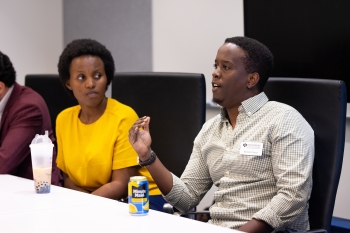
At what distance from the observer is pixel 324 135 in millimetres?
1981

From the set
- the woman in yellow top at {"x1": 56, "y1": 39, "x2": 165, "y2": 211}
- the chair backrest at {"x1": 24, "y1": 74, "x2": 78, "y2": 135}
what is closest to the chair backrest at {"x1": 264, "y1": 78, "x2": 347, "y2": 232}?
the woman in yellow top at {"x1": 56, "y1": 39, "x2": 165, "y2": 211}

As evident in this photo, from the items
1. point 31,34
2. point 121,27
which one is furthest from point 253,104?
point 31,34

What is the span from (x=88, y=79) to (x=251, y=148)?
980 mm

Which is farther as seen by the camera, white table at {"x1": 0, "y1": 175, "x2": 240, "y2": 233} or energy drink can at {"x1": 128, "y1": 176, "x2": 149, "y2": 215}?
energy drink can at {"x1": 128, "y1": 176, "x2": 149, "y2": 215}

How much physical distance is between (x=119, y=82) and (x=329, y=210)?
4.07 feet

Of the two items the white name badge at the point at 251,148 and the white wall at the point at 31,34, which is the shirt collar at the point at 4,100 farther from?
the white wall at the point at 31,34

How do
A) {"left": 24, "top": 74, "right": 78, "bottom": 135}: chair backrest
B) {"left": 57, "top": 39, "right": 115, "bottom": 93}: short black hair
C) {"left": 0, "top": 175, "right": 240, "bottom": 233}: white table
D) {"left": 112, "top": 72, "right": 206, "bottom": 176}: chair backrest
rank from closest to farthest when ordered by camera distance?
1. {"left": 0, "top": 175, "right": 240, "bottom": 233}: white table
2. {"left": 112, "top": 72, "right": 206, "bottom": 176}: chair backrest
3. {"left": 57, "top": 39, "right": 115, "bottom": 93}: short black hair
4. {"left": 24, "top": 74, "right": 78, "bottom": 135}: chair backrest

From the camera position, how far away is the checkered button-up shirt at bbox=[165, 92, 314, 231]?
192 cm

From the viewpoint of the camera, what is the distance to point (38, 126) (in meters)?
2.81

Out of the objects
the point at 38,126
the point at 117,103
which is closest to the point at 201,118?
the point at 117,103

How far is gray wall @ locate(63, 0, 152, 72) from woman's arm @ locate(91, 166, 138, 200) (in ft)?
5.39

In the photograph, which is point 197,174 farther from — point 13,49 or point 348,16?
point 13,49

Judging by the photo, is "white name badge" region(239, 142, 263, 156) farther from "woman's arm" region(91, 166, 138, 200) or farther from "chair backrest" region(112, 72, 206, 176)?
"woman's arm" region(91, 166, 138, 200)

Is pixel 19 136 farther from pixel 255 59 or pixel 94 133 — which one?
pixel 255 59
